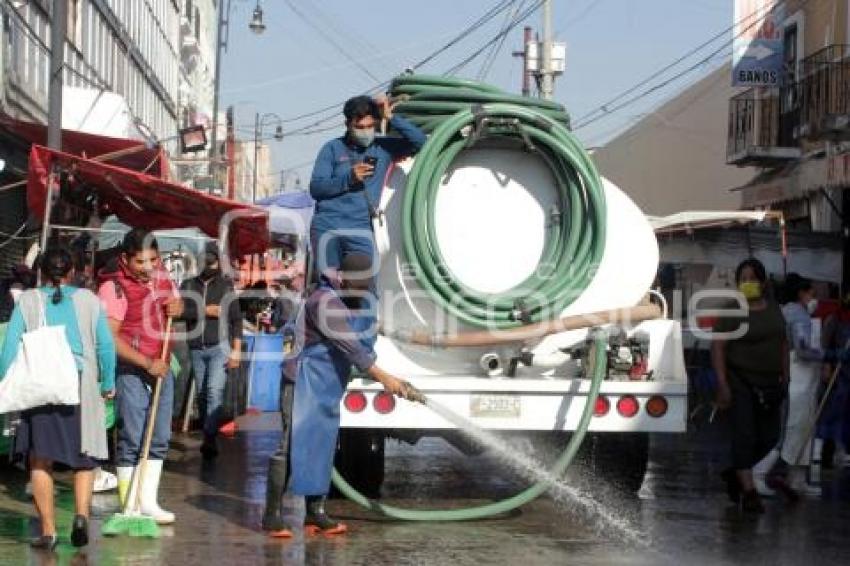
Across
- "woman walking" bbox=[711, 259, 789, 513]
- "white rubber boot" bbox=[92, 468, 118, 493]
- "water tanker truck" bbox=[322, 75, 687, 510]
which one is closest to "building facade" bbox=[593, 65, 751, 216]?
"woman walking" bbox=[711, 259, 789, 513]

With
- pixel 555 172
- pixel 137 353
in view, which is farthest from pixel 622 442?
pixel 137 353

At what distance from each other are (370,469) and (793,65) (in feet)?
61.7

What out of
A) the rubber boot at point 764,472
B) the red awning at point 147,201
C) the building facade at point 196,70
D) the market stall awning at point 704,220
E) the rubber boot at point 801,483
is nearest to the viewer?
the rubber boot at point 764,472

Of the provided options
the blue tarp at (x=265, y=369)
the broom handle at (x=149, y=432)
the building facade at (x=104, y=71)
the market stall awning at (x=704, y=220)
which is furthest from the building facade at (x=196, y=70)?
the broom handle at (x=149, y=432)

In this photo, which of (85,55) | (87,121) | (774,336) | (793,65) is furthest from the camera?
(85,55)

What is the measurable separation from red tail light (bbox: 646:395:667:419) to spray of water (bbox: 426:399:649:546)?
0.74m

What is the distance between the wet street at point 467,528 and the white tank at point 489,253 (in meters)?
1.12

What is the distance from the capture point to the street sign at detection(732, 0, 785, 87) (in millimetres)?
26031

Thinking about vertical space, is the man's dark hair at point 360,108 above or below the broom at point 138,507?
above

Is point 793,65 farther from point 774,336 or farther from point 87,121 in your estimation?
point 774,336

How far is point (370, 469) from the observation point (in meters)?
10.0

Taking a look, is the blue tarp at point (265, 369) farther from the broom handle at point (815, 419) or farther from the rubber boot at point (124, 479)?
the rubber boot at point (124, 479)

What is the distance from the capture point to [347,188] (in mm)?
9117

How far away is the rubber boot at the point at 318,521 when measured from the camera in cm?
866
